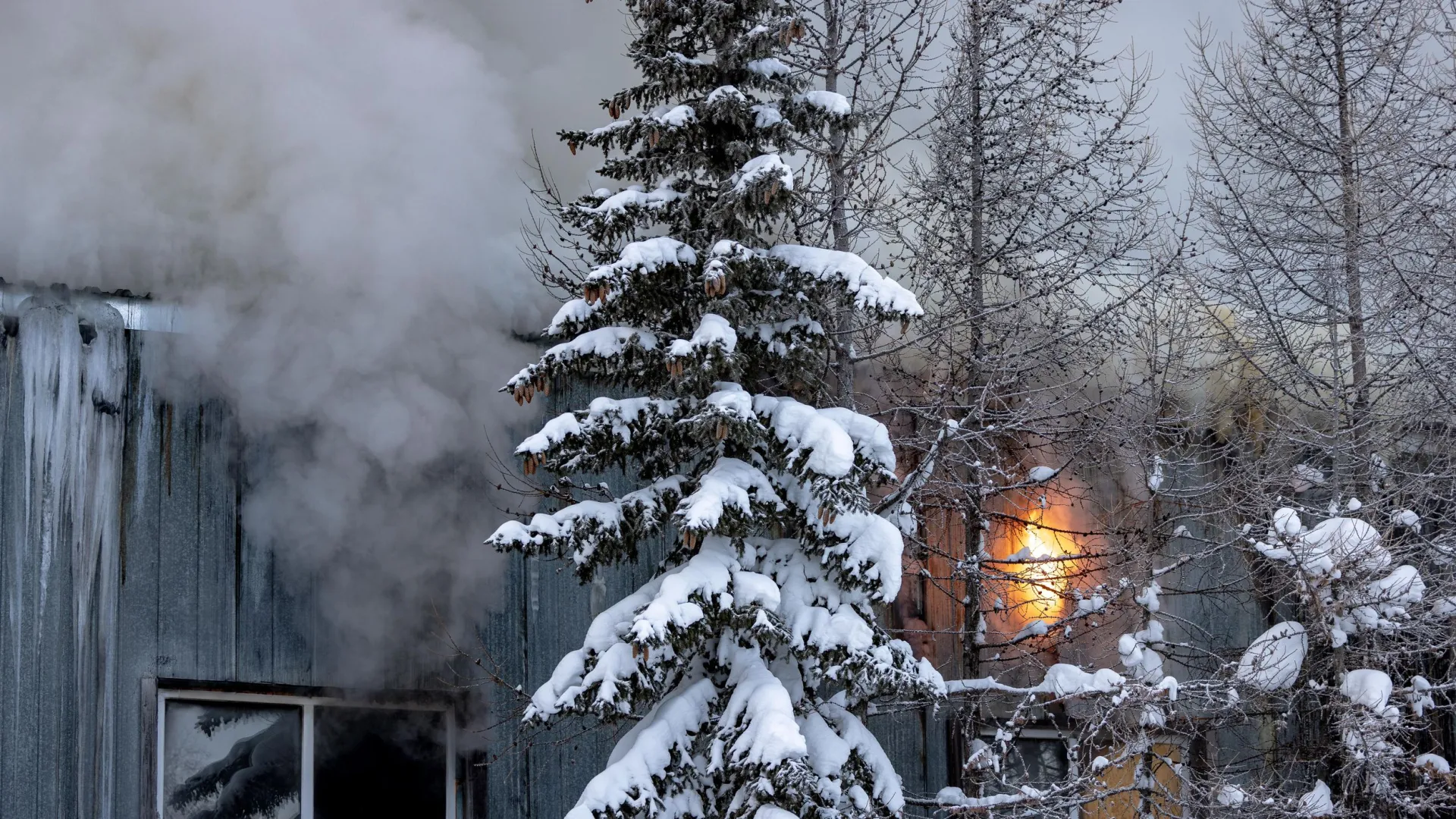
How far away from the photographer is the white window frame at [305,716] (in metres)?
9.72

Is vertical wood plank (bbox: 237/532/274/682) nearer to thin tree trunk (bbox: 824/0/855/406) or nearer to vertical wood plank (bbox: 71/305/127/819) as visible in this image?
vertical wood plank (bbox: 71/305/127/819)

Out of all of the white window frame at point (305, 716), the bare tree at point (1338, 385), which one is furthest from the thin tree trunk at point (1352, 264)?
the white window frame at point (305, 716)

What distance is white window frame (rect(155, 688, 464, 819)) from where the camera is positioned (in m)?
9.72

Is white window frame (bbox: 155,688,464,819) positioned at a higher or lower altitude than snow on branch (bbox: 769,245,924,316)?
lower

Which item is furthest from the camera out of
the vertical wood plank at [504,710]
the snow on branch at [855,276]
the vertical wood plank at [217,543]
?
the vertical wood plank at [504,710]

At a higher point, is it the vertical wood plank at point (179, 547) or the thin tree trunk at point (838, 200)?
the thin tree trunk at point (838, 200)

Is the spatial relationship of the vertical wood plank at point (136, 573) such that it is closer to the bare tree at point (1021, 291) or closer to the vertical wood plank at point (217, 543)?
the vertical wood plank at point (217, 543)

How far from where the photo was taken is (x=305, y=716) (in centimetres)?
1038

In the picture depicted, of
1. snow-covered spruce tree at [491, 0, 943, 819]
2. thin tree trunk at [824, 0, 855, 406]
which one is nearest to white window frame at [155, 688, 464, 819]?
snow-covered spruce tree at [491, 0, 943, 819]

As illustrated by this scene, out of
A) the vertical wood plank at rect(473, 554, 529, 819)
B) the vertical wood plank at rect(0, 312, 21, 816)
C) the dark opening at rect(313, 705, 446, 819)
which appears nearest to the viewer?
the vertical wood plank at rect(0, 312, 21, 816)

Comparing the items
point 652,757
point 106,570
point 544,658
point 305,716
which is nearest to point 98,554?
point 106,570

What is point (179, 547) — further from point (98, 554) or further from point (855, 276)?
point (855, 276)

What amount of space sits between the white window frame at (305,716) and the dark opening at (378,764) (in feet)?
0.13

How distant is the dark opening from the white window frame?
40mm
